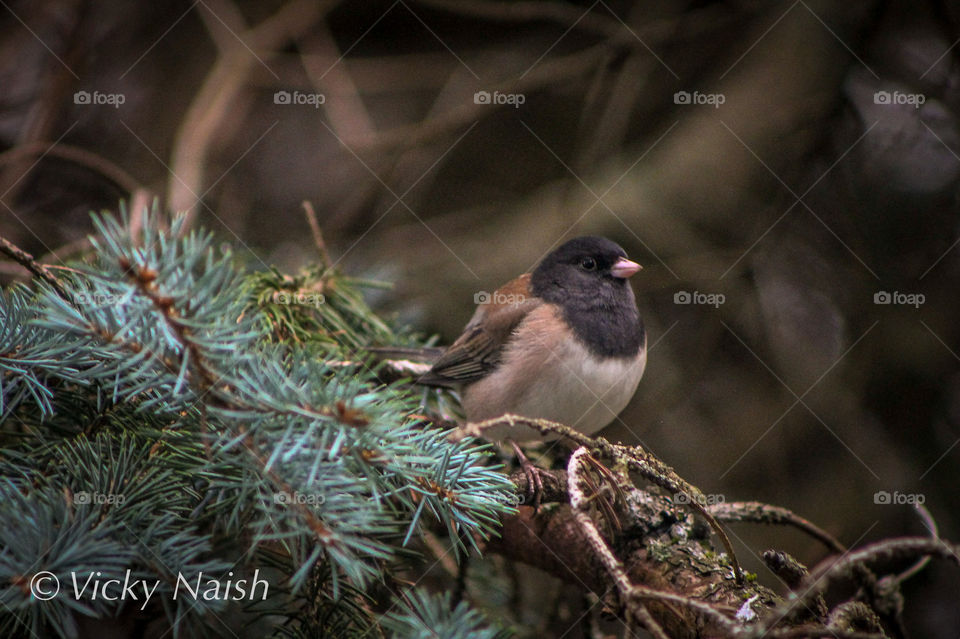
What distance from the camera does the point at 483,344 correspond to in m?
1.98

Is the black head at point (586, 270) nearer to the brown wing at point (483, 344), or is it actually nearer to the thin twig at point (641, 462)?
the brown wing at point (483, 344)

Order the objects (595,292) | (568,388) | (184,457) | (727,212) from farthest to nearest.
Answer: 1. (727,212)
2. (595,292)
3. (568,388)
4. (184,457)

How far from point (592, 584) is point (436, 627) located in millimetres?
510

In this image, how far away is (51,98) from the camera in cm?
243

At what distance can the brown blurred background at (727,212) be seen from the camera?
214cm

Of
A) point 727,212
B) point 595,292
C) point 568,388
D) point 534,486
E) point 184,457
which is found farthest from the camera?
point 727,212

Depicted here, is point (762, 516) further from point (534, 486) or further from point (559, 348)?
point (559, 348)

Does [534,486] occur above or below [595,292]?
below

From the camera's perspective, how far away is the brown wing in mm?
1912

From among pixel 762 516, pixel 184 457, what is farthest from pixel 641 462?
pixel 184 457

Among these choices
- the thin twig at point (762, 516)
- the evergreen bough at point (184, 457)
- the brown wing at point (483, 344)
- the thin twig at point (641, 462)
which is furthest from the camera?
the brown wing at point (483, 344)

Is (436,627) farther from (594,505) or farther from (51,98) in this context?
(51,98)

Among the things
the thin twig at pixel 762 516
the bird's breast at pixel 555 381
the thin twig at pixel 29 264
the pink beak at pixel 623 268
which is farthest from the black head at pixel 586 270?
the thin twig at pixel 29 264

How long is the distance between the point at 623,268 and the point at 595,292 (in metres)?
0.11
